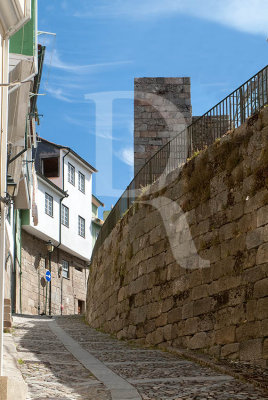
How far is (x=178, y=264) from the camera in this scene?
11.7 metres

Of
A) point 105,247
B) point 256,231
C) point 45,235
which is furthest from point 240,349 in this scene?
point 45,235

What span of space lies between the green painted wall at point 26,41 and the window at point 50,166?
15.5 m

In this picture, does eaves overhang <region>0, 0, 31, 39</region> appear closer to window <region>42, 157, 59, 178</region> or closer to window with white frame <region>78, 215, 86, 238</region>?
window <region>42, 157, 59, 178</region>

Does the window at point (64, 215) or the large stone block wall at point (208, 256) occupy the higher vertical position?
the window at point (64, 215)

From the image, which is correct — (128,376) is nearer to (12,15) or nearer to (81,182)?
(12,15)

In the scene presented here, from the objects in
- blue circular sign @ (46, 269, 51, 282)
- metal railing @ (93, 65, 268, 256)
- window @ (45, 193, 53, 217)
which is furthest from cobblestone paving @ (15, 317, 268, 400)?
window @ (45, 193, 53, 217)

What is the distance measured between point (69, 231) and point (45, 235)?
309cm

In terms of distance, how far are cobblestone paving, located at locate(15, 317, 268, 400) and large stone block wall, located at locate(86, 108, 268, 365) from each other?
0.70m

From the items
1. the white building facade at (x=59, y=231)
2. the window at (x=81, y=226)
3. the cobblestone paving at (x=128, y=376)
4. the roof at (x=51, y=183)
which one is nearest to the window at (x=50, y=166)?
the white building facade at (x=59, y=231)

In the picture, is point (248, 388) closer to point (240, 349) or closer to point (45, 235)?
point (240, 349)

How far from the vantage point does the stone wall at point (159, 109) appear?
20.3m

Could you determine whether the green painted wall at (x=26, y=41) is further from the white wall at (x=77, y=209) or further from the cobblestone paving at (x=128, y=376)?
the white wall at (x=77, y=209)

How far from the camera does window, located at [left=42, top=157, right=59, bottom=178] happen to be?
33281 millimetres

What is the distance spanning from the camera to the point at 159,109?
20.6m
